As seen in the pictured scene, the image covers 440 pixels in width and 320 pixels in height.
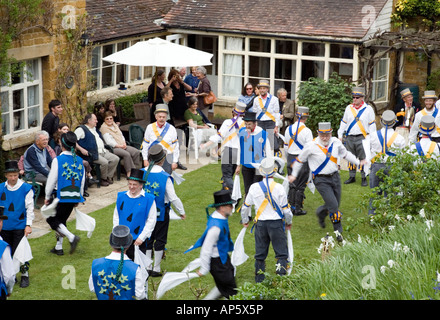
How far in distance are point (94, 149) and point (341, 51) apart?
319 inches

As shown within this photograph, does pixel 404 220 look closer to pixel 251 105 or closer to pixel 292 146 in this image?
pixel 292 146

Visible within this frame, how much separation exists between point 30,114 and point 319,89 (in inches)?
274

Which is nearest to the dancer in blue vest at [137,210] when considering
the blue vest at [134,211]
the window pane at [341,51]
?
the blue vest at [134,211]

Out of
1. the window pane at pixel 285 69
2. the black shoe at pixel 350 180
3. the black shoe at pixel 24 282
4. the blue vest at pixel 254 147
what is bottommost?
the black shoe at pixel 24 282

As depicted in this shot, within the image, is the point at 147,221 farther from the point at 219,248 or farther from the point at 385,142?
the point at 385,142

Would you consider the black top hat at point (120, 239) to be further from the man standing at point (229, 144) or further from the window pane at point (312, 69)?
the window pane at point (312, 69)

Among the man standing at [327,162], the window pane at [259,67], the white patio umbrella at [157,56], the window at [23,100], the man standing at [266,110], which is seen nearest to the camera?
the man standing at [327,162]

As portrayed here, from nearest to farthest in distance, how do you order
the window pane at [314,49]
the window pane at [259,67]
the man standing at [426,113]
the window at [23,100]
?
the man standing at [426,113] → the window at [23,100] → the window pane at [314,49] → the window pane at [259,67]

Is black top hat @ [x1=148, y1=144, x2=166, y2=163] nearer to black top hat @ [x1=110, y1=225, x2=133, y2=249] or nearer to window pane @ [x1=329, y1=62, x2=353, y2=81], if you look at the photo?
black top hat @ [x1=110, y1=225, x2=133, y2=249]

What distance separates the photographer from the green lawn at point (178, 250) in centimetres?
964

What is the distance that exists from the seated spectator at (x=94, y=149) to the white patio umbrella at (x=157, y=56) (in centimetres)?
191

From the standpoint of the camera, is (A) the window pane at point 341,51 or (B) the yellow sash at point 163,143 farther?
(A) the window pane at point 341,51

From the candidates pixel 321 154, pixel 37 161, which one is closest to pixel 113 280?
pixel 321 154

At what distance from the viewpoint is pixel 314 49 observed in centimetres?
1992
